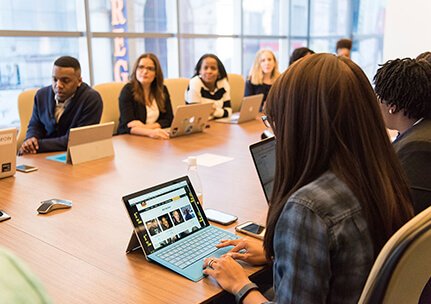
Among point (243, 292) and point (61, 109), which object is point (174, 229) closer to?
point (243, 292)

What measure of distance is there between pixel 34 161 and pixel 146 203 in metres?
1.40

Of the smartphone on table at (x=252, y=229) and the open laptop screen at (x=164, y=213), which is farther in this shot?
the smartphone on table at (x=252, y=229)

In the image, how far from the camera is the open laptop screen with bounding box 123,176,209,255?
136 centimetres

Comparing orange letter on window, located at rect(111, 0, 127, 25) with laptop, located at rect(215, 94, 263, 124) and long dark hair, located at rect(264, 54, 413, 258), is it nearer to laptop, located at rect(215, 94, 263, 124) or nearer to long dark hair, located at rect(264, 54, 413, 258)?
laptop, located at rect(215, 94, 263, 124)

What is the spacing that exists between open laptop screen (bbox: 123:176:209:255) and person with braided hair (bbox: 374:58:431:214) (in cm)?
69

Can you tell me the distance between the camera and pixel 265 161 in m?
1.74

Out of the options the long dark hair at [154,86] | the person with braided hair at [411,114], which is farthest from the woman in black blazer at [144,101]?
the person with braided hair at [411,114]

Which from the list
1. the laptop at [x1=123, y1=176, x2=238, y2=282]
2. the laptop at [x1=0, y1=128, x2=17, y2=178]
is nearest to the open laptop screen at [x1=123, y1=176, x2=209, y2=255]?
the laptop at [x1=123, y1=176, x2=238, y2=282]

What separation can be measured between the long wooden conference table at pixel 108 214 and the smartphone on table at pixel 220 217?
5 centimetres

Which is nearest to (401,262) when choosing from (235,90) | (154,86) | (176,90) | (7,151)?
(7,151)

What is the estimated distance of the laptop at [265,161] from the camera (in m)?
1.70

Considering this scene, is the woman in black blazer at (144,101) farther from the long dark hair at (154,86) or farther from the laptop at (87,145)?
the laptop at (87,145)

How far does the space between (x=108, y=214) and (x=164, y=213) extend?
1.28 feet

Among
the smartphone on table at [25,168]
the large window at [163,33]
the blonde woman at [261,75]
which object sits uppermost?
the large window at [163,33]
